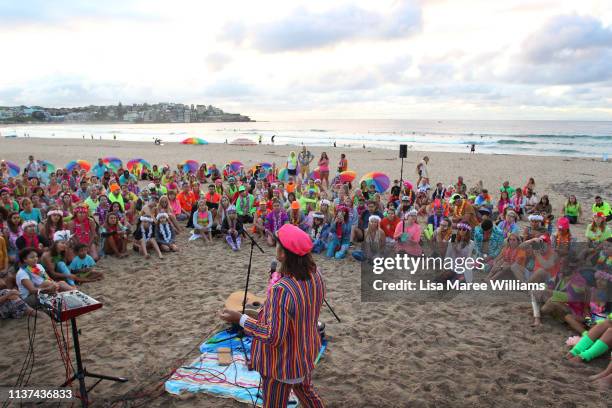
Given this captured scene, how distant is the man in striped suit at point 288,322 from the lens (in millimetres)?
2418

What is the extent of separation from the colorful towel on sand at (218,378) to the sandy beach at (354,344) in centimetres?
11

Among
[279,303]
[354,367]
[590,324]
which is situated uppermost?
[279,303]

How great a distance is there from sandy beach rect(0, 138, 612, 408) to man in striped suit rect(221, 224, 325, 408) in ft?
4.68

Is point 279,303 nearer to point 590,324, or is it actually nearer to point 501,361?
point 501,361

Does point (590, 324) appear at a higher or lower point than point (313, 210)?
lower

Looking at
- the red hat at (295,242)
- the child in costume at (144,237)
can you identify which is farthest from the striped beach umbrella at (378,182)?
the red hat at (295,242)

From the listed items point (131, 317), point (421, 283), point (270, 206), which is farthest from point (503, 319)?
point (270, 206)

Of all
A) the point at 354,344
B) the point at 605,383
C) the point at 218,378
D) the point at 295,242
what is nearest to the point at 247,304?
the point at 218,378

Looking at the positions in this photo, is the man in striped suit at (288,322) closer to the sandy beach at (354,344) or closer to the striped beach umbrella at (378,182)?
the sandy beach at (354,344)

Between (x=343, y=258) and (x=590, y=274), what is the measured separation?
416 cm

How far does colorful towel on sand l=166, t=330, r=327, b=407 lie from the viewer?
386cm

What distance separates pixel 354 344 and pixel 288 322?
267 cm

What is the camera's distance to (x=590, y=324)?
15.8ft

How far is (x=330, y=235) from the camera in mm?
8297
